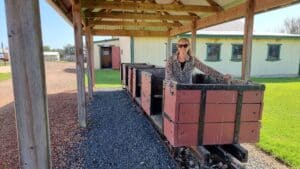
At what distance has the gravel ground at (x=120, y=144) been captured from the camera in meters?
3.44

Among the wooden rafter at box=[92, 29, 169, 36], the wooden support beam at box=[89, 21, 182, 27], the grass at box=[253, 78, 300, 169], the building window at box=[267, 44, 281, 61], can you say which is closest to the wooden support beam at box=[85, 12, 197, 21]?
the wooden support beam at box=[89, 21, 182, 27]

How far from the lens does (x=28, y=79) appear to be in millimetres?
1497

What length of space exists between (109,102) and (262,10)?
5184 mm

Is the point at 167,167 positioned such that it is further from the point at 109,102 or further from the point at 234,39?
the point at 234,39

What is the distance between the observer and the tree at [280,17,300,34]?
46.7 m

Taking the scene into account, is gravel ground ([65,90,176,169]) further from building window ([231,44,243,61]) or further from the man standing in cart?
building window ([231,44,243,61])

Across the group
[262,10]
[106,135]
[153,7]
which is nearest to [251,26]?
[262,10]

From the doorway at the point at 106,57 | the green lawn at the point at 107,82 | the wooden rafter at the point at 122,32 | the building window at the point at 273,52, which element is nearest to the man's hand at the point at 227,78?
the wooden rafter at the point at 122,32

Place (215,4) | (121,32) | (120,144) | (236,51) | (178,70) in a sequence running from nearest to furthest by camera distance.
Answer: (178,70) → (120,144) → (215,4) → (121,32) → (236,51)

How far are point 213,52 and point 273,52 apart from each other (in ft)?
15.2

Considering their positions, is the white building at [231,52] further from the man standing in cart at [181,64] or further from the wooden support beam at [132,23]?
the man standing in cart at [181,64]

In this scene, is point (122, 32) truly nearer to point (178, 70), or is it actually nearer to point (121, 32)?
point (121, 32)

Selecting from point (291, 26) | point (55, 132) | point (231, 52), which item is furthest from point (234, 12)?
point (291, 26)

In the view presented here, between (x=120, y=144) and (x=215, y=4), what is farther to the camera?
(x=215, y=4)
